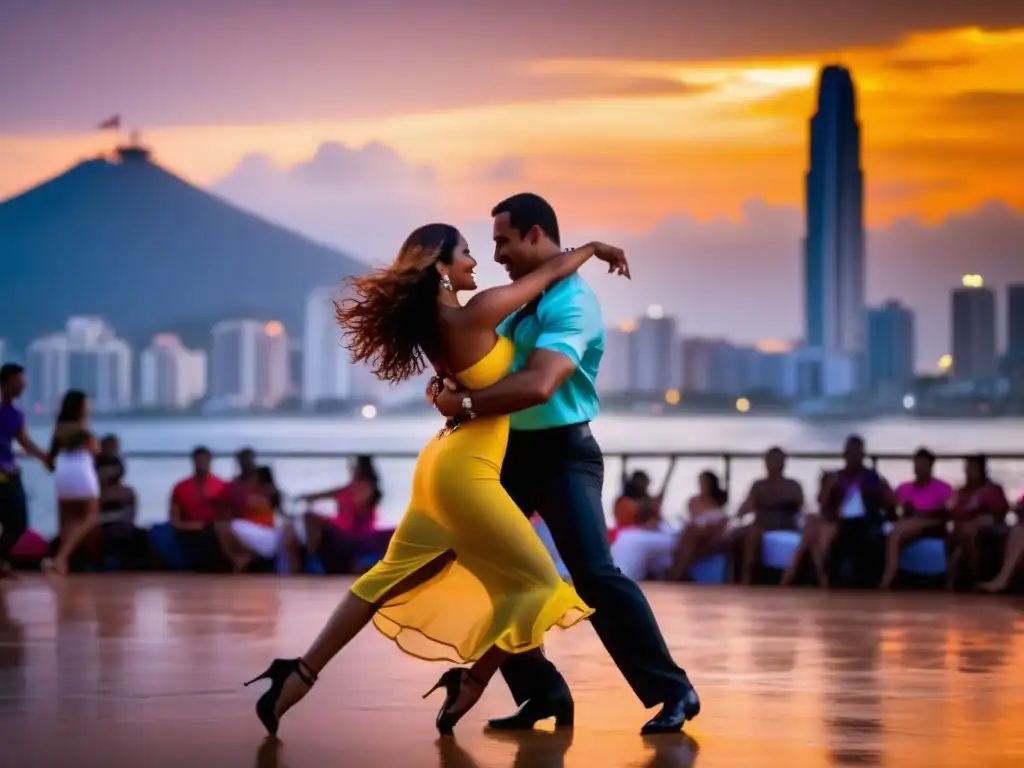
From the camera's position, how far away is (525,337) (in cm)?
478

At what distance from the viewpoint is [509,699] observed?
18.1 feet

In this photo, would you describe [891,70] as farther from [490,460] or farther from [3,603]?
[490,460]

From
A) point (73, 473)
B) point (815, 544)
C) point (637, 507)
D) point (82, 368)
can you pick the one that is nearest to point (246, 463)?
point (73, 473)

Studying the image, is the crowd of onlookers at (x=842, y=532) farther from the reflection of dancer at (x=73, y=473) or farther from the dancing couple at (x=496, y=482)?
the dancing couple at (x=496, y=482)

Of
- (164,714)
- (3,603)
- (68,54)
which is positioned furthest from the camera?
(68,54)

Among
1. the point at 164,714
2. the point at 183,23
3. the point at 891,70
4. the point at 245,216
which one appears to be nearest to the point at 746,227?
the point at 891,70

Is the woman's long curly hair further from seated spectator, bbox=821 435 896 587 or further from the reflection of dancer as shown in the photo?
the reflection of dancer

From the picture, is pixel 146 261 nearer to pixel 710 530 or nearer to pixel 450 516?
pixel 710 530

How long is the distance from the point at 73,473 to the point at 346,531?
157 cm

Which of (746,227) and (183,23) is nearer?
(183,23)

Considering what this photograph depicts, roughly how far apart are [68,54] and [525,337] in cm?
1818

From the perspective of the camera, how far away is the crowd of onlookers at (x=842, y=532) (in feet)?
32.8

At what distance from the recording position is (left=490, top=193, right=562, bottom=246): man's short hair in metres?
4.79

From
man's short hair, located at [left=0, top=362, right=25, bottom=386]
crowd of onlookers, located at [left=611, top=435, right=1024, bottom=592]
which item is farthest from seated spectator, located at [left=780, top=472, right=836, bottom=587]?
man's short hair, located at [left=0, top=362, right=25, bottom=386]
